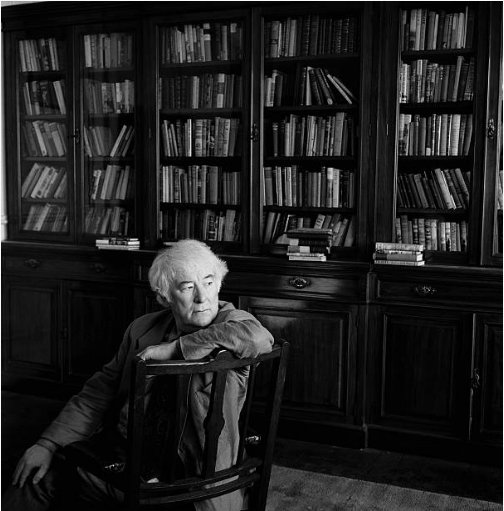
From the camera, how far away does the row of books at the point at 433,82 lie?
3.54 m

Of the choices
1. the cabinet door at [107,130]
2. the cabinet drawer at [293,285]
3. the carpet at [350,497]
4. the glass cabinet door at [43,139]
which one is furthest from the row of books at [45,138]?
the carpet at [350,497]

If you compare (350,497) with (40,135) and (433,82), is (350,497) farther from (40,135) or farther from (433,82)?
(40,135)

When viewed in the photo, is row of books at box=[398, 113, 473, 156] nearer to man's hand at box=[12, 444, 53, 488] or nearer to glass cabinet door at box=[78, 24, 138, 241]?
glass cabinet door at box=[78, 24, 138, 241]

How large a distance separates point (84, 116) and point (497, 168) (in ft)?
7.75

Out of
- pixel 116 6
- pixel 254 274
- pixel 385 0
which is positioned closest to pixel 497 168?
pixel 385 0

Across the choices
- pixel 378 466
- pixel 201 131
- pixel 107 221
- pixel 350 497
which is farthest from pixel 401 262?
pixel 107 221

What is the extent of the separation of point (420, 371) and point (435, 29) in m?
1.65

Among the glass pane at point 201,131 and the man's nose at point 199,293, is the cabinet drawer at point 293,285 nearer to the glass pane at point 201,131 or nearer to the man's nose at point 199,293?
the glass pane at point 201,131

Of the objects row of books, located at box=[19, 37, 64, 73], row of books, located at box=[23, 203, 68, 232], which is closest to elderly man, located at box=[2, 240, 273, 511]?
row of books, located at box=[23, 203, 68, 232]

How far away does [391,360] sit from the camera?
11.8ft

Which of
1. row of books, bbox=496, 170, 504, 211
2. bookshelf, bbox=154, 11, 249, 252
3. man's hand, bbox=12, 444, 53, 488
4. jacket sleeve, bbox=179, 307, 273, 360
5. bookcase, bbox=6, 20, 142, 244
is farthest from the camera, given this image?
bookcase, bbox=6, 20, 142, 244

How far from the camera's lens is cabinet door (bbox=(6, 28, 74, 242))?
14.5 ft

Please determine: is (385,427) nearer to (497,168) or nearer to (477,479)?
(477,479)

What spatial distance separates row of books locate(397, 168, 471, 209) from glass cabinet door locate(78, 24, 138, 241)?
61.1 inches
